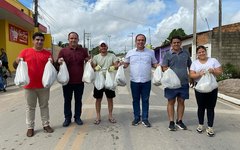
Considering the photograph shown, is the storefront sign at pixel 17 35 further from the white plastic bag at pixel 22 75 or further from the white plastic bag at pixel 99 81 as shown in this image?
the white plastic bag at pixel 22 75

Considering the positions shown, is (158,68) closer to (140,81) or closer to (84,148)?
(140,81)

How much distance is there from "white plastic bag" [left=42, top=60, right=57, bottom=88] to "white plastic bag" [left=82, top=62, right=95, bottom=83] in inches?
29.4

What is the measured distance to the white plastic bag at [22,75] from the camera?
6000 mm

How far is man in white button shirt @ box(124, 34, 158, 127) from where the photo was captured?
23.4 feet

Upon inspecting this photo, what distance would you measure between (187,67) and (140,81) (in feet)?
3.34

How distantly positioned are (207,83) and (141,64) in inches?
59.3

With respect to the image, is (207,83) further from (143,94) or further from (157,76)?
(143,94)

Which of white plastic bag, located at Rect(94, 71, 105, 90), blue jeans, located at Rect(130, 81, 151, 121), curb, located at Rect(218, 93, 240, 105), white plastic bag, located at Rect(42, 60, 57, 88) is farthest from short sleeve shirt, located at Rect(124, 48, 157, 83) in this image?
curb, located at Rect(218, 93, 240, 105)

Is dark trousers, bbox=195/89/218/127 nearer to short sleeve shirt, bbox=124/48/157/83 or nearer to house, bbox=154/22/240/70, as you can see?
short sleeve shirt, bbox=124/48/157/83

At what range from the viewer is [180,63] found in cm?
678

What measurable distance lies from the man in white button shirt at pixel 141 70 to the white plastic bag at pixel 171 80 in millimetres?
578

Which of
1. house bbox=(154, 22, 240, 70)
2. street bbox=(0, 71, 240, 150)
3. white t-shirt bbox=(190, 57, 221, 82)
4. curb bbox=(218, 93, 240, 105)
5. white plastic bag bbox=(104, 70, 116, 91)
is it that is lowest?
street bbox=(0, 71, 240, 150)

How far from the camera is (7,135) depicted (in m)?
6.34

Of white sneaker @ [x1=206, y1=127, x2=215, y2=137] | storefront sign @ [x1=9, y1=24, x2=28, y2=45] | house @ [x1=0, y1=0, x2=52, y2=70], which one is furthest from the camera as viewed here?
storefront sign @ [x1=9, y1=24, x2=28, y2=45]
